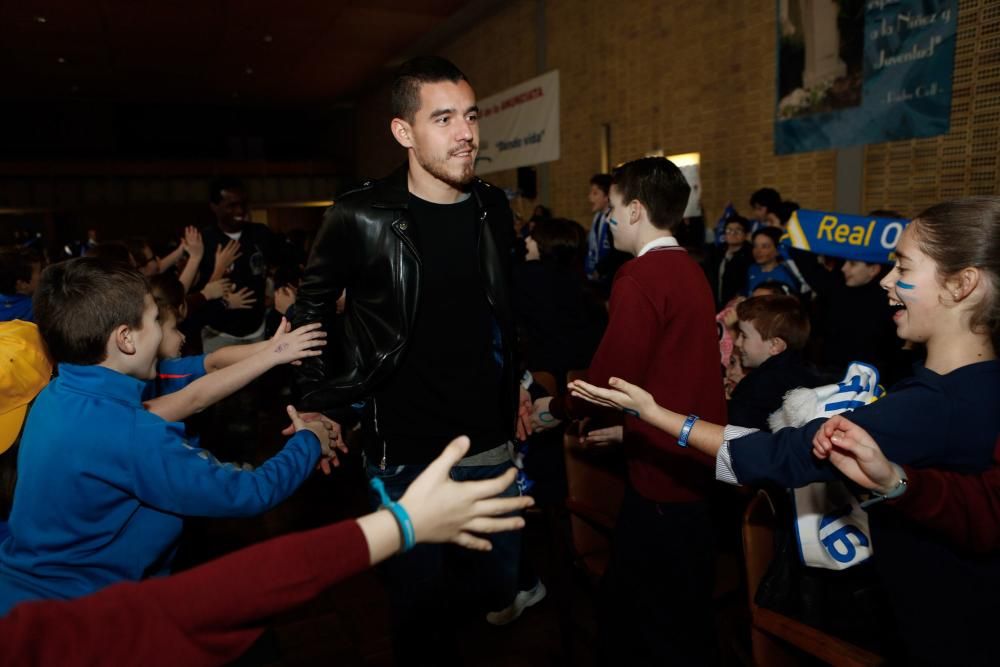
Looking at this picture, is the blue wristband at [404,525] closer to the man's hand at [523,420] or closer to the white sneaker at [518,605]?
the man's hand at [523,420]

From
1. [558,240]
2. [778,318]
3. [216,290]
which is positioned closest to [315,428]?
[778,318]

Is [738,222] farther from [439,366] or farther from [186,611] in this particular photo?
[186,611]

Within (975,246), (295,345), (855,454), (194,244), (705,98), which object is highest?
(705,98)

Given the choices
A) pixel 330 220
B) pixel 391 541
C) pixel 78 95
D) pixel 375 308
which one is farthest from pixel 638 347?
pixel 78 95

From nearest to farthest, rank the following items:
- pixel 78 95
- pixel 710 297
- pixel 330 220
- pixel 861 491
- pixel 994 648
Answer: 1. pixel 994 648
2. pixel 861 491
3. pixel 330 220
4. pixel 710 297
5. pixel 78 95

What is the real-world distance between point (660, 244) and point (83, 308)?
1.60 meters

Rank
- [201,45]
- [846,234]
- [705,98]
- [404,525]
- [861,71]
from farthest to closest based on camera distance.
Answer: [201,45] < [705,98] < [861,71] < [846,234] < [404,525]

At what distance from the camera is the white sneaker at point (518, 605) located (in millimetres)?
2600

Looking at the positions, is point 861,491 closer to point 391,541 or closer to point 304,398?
point 391,541

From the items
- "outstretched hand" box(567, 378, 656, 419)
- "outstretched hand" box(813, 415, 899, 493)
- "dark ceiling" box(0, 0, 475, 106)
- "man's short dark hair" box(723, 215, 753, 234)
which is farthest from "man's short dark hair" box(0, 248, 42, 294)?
"dark ceiling" box(0, 0, 475, 106)

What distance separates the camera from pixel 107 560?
4.61ft

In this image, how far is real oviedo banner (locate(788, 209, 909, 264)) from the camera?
3385 mm

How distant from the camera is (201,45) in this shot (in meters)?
11.9

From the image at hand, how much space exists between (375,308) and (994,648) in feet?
5.51
